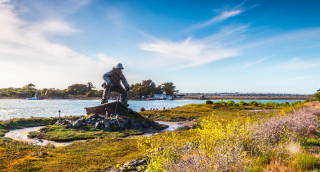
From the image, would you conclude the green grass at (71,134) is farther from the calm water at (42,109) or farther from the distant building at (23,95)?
the distant building at (23,95)

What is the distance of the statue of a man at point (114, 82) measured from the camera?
15402 mm

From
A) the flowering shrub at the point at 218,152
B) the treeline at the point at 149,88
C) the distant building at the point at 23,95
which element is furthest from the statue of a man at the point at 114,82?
the distant building at the point at 23,95

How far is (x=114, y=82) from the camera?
1588 cm

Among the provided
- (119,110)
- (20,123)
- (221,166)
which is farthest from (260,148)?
(20,123)

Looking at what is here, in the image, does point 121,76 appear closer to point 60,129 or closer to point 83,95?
point 60,129

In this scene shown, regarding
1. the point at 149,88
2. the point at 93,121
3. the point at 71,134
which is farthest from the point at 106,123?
the point at 149,88

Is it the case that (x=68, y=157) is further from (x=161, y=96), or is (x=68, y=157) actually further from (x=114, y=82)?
(x=161, y=96)

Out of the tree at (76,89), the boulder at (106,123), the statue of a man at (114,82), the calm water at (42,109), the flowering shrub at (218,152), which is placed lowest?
the calm water at (42,109)

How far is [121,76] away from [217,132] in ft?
40.2

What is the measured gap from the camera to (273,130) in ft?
24.1

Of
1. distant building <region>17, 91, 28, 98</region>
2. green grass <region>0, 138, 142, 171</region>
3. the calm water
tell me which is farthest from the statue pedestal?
distant building <region>17, 91, 28, 98</region>

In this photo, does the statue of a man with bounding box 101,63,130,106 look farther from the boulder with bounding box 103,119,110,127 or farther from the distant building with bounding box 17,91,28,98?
the distant building with bounding box 17,91,28,98

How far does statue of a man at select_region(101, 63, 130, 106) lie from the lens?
50.5 ft

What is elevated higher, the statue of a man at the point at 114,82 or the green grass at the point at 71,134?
the statue of a man at the point at 114,82
